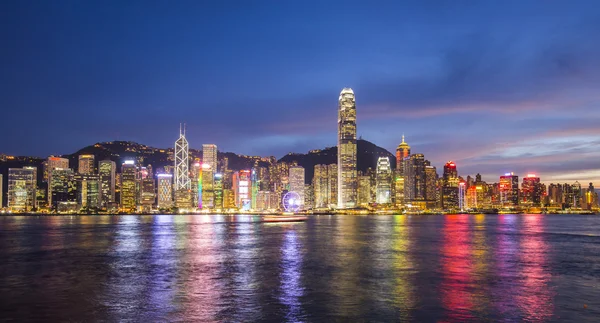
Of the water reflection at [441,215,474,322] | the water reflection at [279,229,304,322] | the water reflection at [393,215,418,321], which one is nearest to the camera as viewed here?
the water reflection at [441,215,474,322]

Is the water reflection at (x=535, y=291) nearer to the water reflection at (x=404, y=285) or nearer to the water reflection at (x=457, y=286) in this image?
the water reflection at (x=457, y=286)

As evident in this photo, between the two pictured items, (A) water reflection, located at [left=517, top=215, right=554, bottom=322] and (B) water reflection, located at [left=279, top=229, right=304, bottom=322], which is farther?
(B) water reflection, located at [left=279, top=229, right=304, bottom=322]

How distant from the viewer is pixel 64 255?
195 feet

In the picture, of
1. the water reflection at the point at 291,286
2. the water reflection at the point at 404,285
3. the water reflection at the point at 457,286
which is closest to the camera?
the water reflection at the point at 457,286

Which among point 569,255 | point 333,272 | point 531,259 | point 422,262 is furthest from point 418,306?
point 569,255

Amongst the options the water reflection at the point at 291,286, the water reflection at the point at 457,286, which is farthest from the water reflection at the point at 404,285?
the water reflection at the point at 291,286

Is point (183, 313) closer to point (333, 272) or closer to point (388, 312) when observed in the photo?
point (388, 312)

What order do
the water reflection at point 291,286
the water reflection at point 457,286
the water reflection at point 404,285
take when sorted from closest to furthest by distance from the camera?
the water reflection at point 457,286 → the water reflection at point 291,286 → the water reflection at point 404,285

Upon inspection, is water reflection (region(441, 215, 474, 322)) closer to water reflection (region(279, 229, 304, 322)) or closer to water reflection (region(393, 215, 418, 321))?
water reflection (region(393, 215, 418, 321))

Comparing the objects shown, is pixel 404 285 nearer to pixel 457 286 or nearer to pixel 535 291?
pixel 457 286

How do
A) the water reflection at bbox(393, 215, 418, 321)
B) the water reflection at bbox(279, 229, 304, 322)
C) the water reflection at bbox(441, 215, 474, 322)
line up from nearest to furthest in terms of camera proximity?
the water reflection at bbox(441, 215, 474, 322)
the water reflection at bbox(279, 229, 304, 322)
the water reflection at bbox(393, 215, 418, 321)

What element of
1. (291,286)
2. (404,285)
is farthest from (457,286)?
(291,286)

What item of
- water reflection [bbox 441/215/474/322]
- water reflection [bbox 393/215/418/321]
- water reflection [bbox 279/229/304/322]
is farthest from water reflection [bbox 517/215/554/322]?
water reflection [bbox 279/229/304/322]

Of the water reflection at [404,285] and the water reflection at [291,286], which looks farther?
the water reflection at [404,285]
